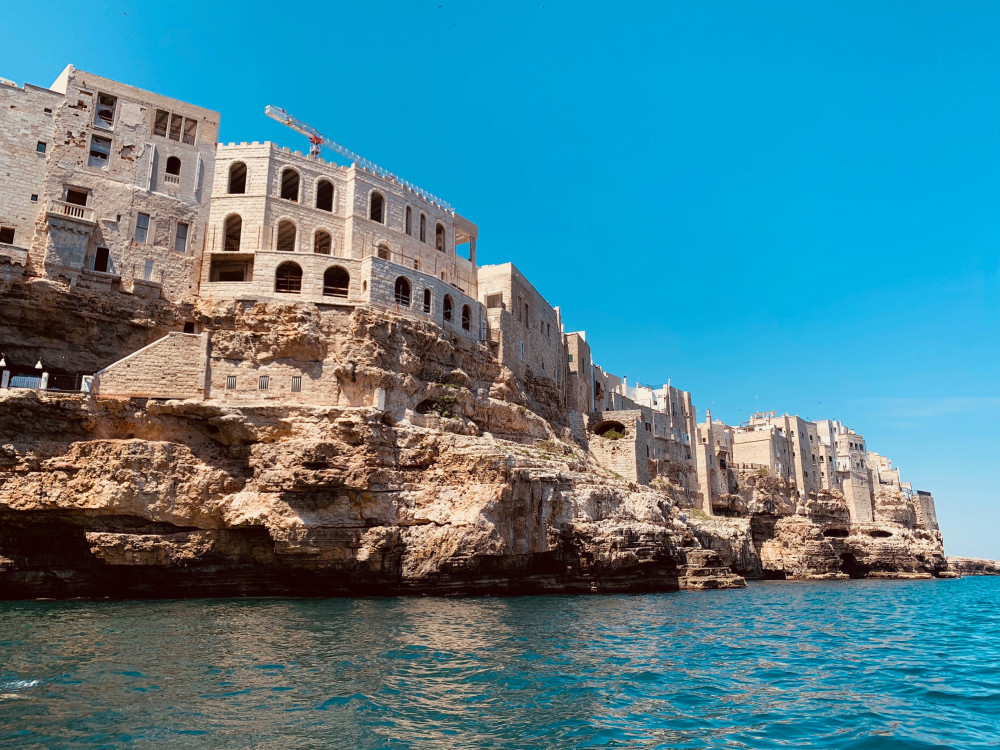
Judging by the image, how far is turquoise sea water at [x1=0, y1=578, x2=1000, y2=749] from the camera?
10023mm

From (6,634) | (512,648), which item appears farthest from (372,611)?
(6,634)

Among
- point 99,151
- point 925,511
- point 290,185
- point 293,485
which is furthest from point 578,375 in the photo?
point 925,511

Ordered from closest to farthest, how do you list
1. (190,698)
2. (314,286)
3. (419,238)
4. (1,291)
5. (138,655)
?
(190,698) → (138,655) → (1,291) → (314,286) → (419,238)

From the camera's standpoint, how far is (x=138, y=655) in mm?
14656

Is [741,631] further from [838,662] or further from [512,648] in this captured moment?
[512,648]

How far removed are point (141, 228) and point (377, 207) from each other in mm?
13268

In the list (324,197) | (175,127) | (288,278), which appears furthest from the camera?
(324,197)

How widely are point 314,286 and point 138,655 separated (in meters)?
23.5

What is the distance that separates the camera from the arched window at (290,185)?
40719 millimetres

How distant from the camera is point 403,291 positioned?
126 feet

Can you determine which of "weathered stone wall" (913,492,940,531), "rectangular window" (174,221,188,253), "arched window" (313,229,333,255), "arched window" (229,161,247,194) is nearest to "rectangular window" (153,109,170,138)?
"arched window" (229,161,247,194)

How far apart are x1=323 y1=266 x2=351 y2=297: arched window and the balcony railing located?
428 inches

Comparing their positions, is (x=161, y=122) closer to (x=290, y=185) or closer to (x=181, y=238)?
(x=181, y=238)

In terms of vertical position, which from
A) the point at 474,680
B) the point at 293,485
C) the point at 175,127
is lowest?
the point at 474,680
